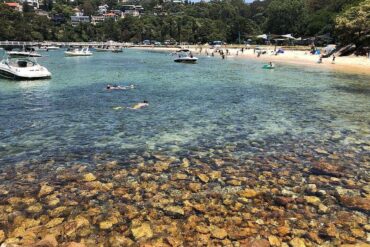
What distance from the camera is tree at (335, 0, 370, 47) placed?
71.8 metres

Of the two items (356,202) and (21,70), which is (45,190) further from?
(21,70)

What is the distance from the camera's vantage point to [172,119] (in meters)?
22.4

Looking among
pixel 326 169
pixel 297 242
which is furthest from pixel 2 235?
pixel 326 169

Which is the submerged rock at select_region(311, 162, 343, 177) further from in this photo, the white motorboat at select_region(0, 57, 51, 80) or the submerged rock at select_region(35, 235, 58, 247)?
the white motorboat at select_region(0, 57, 51, 80)

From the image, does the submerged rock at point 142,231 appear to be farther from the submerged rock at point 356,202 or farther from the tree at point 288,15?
the tree at point 288,15

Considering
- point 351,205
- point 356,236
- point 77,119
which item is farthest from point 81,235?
point 77,119

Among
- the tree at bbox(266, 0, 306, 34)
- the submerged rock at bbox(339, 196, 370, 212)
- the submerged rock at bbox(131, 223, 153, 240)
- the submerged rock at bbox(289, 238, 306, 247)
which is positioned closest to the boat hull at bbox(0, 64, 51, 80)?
the submerged rock at bbox(131, 223, 153, 240)

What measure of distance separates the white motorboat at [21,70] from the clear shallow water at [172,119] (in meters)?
2.46

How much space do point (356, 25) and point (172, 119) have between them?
65788 mm

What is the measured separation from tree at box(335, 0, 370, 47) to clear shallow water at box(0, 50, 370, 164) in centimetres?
4097

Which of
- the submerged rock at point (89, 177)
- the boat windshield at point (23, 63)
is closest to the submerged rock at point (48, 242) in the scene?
the submerged rock at point (89, 177)

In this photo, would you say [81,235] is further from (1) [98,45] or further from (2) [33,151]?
Result: (1) [98,45]

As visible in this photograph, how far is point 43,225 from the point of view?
934 cm

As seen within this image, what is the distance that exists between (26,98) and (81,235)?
2445 cm
